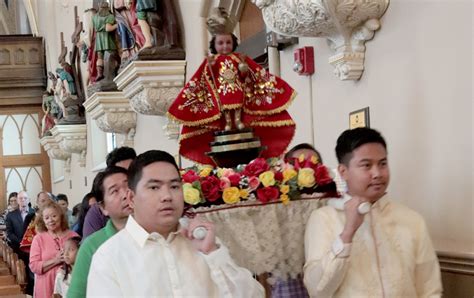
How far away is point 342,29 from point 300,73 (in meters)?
0.98

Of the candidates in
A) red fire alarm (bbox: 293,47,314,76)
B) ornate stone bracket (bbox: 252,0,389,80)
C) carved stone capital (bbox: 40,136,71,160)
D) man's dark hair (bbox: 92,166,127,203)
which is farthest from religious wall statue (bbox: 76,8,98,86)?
man's dark hair (bbox: 92,166,127,203)

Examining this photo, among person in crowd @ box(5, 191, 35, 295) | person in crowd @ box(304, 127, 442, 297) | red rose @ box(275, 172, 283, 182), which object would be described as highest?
red rose @ box(275, 172, 283, 182)

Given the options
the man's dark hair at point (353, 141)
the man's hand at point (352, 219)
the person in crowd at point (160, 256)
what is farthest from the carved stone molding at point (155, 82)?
the person in crowd at point (160, 256)

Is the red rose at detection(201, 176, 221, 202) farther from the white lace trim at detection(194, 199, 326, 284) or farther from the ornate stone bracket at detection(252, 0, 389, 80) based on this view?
the ornate stone bracket at detection(252, 0, 389, 80)

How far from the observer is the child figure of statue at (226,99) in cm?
436

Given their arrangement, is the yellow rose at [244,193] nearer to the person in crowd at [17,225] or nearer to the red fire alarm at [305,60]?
the red fire alarm at [305,60]

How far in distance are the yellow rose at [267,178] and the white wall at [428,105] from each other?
3.51ft

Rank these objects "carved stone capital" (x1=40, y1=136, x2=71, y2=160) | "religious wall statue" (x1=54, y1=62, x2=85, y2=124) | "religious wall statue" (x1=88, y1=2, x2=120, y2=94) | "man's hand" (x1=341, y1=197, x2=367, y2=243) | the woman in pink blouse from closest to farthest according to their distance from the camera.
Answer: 1. "man's hand" (x1=341, y1=197, x2=367, y2=243)
2. the woman in pink blouse
3. "religious wall statue" (x1=88, y1=2, x2=120, y2=94)
4. "religious wall statue" (x1=54, y1=62, x2=85, y2=124)
5. "carved stone capital" (x1=40, y1=136, x2=71, y2=160)

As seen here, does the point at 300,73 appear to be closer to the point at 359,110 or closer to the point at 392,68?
the point at 359,110

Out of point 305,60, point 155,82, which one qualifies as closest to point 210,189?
point 305,60

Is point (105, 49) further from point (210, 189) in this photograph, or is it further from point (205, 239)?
point (205, 239)

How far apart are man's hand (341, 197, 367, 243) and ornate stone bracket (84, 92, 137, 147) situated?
8017 millimetres

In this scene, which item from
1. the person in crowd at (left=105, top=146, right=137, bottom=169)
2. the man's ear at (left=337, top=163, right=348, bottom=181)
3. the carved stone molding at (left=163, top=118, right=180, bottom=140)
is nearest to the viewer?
the man's ear at (left=337, top=163, right=348, bottom=181)

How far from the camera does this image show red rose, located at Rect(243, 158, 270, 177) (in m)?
3.81
